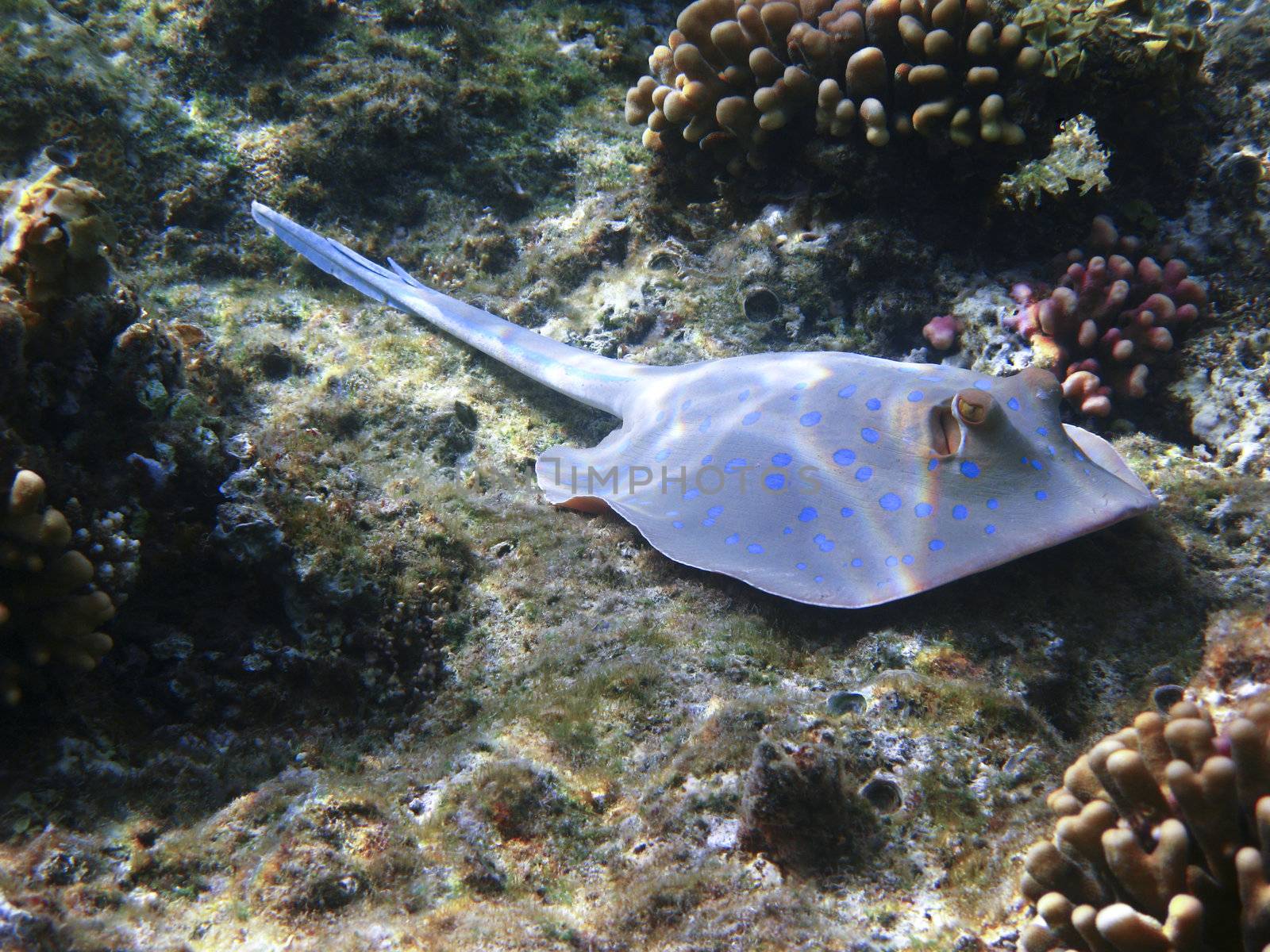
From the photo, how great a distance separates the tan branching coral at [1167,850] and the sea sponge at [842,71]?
4.25 m

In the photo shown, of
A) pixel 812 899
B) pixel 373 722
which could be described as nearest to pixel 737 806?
pixel 812 899

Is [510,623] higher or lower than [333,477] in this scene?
lower

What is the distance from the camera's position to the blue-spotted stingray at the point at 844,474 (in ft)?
9.91

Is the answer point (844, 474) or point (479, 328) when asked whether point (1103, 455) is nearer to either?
point (844, 474)

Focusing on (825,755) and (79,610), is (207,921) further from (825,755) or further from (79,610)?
(825,755)

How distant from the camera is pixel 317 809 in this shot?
2496mm

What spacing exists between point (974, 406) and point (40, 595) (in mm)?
4169

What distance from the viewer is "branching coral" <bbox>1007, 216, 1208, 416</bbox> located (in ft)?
14.8

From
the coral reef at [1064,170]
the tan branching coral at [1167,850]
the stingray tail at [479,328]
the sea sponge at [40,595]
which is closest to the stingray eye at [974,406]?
the tan branching coral at [1167,850]

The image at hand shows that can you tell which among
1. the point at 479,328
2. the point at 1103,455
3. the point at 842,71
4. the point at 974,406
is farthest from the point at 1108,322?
the point at 479,328

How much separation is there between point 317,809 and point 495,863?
0.71 meters

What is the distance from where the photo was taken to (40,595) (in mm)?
2613

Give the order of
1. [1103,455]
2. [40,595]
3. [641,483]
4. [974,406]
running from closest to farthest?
[40,595]
[974,406]
[1103,455]
[641,483]

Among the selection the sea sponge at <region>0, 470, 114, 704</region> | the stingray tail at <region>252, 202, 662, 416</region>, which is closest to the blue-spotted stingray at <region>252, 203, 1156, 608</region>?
the stingray tail at <region>252, 202, 662, 416</region>
